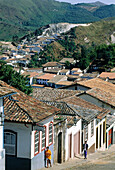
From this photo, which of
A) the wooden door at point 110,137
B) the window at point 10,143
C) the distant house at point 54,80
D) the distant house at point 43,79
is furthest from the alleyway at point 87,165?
the distant house at point 43,79

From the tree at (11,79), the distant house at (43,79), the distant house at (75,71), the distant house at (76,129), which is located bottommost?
the distant house at (43,79)

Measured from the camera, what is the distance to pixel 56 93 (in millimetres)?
33906

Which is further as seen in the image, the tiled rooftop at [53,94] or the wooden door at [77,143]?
the tiled rooftop at [53,94]

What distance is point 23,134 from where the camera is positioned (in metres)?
14.5

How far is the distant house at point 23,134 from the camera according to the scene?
46.7ft

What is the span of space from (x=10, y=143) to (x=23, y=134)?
0.84 m

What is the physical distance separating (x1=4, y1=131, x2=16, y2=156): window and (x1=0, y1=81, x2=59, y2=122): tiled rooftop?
0.99m

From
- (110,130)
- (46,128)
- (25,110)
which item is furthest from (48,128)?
(110,130)

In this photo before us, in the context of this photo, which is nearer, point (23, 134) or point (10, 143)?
point (23, 134)

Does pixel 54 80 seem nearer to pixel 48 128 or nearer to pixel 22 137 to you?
pixel 48 128

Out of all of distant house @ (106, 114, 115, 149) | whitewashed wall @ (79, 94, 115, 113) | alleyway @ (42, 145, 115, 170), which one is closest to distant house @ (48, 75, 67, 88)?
whitewashed wall @ (79, 94, 115, 113)

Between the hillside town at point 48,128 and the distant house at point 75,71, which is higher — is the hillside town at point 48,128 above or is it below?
above

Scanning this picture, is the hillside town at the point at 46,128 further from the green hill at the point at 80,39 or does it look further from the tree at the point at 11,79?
the green hill at the point at 80,39

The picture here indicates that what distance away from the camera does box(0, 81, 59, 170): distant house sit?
46.7 feet
